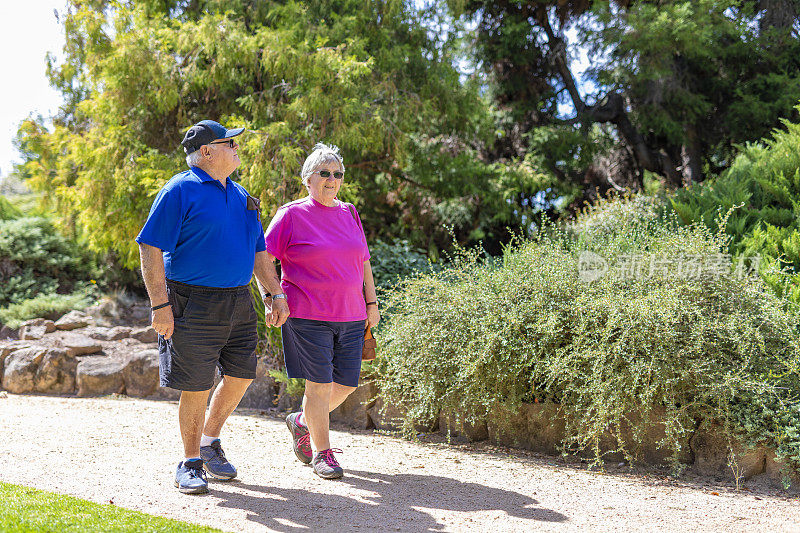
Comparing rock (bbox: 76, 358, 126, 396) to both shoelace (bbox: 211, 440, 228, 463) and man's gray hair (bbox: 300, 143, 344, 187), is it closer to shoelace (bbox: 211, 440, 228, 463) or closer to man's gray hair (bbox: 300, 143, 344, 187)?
shoelace (bbox: 211, 440, 228, 463)

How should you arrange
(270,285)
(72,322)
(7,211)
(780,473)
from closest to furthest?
(270,285)
(780,473)
(72,322)
(7,211)

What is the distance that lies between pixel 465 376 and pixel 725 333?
167cm

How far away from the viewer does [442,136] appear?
34.0 feet

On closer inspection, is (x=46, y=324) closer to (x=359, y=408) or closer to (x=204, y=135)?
(x=359, y=408)

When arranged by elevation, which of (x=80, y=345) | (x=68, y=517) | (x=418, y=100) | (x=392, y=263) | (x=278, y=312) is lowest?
(x=68, y=517)

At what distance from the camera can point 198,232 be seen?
3.27 meters

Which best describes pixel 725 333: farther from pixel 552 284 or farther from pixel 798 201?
pixel 798 201

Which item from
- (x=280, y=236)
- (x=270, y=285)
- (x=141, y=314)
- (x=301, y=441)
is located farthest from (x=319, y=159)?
(x=141, y=314)

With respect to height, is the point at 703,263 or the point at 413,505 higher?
the point at 703,263

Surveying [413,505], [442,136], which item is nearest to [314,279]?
[413,505]

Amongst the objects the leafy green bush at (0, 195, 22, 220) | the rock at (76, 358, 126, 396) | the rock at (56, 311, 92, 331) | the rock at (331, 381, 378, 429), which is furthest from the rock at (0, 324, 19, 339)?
the rock at (331, 381, 378, 429)

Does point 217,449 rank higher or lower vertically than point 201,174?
lower

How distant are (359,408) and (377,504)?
2.06 m

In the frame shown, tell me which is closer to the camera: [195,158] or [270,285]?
[195,158]
